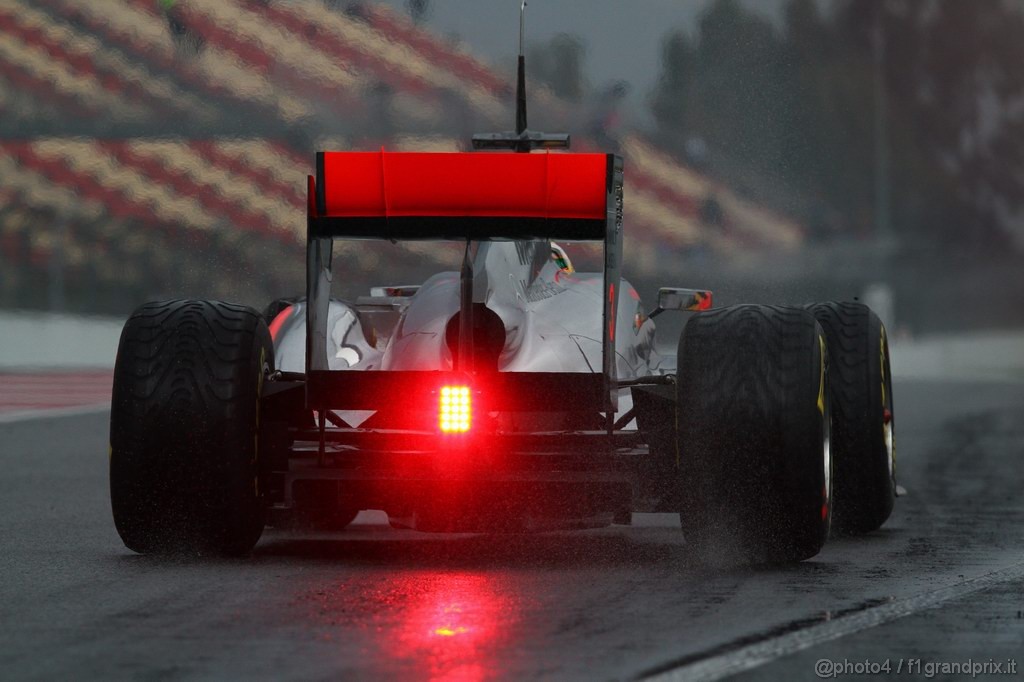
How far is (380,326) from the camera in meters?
10.1

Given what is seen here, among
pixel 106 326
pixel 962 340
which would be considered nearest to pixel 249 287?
pixel 106 326

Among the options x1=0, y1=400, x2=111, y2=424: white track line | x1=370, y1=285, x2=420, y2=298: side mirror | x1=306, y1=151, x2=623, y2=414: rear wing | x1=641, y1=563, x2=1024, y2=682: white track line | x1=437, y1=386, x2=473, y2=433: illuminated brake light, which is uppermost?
x1=306, y1=151, x2=623, y2=414: rear wing

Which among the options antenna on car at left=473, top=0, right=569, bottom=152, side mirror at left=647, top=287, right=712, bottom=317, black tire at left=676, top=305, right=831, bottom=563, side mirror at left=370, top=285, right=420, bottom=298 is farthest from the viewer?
side mirror at left=370, top=285, right=420, bottom=298

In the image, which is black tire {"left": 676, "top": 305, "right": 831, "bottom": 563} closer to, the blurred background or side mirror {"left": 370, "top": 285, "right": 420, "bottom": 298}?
side mirror {"left": 370, "top": 285, "right": 420, "bottom": 298}

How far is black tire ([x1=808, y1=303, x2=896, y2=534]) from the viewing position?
32.7 ft

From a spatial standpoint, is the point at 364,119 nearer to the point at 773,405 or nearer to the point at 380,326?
the point at 380,326

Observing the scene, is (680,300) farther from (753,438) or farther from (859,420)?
(753,438)

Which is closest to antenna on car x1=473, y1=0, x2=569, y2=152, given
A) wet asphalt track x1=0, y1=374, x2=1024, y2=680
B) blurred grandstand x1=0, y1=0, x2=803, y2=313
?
wet asphalt track x1=0, y1=374, x2=1024, y2=680

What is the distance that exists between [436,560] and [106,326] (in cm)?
1948

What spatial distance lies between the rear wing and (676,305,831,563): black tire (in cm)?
46

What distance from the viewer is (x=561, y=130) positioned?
71.5ft

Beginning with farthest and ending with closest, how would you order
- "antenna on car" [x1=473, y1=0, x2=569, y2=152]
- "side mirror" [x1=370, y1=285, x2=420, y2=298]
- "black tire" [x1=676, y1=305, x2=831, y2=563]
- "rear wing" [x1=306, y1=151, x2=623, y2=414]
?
"side mirror" [x1=370, y1=285, x2=420, y2=298] < "antenna on car" [x1=473, y1=0, x2=569, y2=152] < "rear wing" [x1=306, y1=151, x2=623, y2=414] < "black tire" [x1=676, y1=305, x2=831, y2=563]

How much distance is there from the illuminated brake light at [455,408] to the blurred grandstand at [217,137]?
11.8 m

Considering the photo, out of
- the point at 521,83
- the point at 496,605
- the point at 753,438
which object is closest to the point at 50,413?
the point at 521,83
